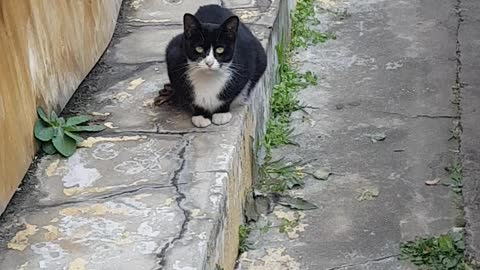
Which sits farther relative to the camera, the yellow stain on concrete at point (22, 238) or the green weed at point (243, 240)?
the green weed at point (243, 240)

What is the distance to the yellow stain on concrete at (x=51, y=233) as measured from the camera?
2.60 m

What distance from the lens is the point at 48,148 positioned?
10.1 feet

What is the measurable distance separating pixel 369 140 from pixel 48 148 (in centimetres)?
149

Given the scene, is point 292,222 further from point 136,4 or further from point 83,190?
point 136,4

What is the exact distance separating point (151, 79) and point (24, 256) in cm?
124

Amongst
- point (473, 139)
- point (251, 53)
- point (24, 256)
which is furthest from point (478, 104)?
point (24, 256)

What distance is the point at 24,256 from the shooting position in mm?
Result: 2520

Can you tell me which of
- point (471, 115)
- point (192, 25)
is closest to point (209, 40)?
point (192, 25)

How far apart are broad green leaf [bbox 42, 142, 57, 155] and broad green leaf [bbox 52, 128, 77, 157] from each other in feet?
0.05

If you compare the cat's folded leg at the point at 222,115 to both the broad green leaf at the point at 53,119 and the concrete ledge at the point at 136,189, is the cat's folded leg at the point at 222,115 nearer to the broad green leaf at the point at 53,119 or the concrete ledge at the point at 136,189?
the concrete ledge at the point at 136,189

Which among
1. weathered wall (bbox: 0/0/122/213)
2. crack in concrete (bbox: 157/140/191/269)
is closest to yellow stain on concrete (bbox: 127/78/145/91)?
weathered wall (bbox: 0/0/122/213)

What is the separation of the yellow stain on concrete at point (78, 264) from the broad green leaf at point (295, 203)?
3.96 ft

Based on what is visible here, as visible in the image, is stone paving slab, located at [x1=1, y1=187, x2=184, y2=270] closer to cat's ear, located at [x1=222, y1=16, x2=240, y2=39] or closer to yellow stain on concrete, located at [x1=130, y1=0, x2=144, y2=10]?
cat's ear, located at [x1=222, y1=16, x2=240, y2=39]

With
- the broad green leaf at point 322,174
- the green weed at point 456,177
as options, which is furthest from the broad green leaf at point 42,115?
the green weed at point 456,177
